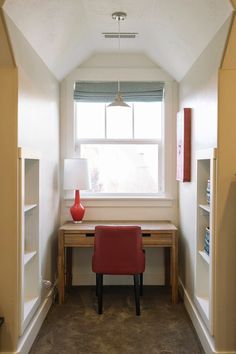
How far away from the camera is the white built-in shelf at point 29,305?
9.16 feet

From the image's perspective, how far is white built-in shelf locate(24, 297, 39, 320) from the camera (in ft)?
9.16

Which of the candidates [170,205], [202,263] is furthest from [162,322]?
[170,205]

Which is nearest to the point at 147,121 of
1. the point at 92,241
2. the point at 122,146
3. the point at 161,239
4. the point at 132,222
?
the point at 122,146

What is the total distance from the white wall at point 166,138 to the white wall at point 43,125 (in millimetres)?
194

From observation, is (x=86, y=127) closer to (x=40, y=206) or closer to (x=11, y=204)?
(x=40, y=206)

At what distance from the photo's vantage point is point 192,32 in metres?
→ 2.85

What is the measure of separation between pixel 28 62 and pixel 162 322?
2489 mm

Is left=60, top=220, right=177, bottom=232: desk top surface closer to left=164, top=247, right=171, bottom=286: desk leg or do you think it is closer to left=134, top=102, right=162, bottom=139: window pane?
left=164, top=247, right=171, bottom=286: desk leg

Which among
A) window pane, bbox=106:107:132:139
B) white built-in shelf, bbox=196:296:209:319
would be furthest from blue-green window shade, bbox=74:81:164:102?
white built-in shelf, bbox=196:296:209:319

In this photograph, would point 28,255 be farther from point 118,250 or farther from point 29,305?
point 118,250

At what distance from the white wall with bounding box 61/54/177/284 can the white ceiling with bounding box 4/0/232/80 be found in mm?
143

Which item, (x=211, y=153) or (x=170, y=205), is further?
(x=170, y=205)

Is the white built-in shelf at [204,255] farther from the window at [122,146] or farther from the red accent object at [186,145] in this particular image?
the window at [122,146]

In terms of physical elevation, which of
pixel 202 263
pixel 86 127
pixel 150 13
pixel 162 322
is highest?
pixel 150 13
